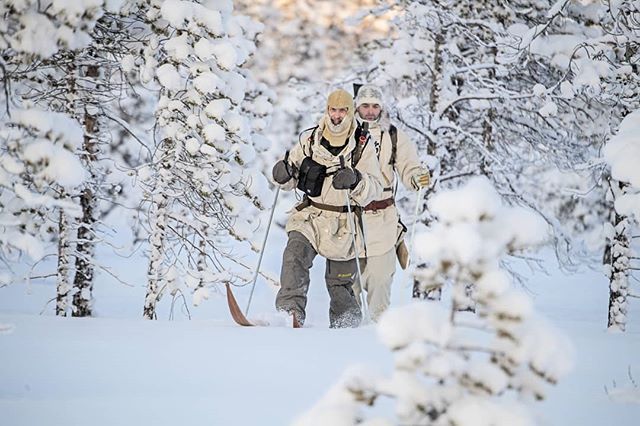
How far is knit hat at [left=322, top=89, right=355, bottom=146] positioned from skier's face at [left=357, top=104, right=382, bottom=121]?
37cm

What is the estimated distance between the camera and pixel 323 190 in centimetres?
731

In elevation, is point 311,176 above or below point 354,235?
above

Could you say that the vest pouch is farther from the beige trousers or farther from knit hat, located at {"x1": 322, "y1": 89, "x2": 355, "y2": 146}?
the beige trousers

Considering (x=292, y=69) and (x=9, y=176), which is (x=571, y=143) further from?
(x=292, y=69)

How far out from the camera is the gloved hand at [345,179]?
22.0ft

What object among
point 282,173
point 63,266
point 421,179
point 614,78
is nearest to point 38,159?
point 282,173

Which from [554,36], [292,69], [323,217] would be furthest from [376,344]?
[292,69]

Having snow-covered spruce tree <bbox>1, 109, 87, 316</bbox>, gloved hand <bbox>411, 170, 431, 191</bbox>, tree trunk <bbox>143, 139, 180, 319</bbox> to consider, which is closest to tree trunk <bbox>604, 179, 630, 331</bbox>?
gloved hand <bbox>411, 170, 431, 191</bbox>

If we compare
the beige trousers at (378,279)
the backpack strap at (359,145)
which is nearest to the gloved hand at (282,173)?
the backpack strap at (359,145)

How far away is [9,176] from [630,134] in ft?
13.0

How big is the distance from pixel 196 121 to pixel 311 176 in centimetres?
175

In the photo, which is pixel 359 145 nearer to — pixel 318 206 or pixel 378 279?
pixel 318 206

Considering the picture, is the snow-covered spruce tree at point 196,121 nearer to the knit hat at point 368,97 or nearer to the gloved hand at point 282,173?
the gloved hand at point 282,173

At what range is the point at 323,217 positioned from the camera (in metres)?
7.34
